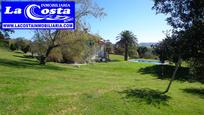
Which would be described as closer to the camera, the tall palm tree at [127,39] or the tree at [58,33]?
the tree at [58,33]

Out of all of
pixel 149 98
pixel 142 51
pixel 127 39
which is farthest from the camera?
pixel 142 51

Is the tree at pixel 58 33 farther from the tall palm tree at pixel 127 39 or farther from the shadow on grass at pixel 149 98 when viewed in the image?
the tall palm tree at pixel 127 39

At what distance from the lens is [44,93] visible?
17172 millimetres

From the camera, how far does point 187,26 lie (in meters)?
22.5

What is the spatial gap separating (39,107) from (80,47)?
24.0m

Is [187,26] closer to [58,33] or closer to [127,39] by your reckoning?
[58,33]

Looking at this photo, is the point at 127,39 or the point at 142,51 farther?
the point at 142,51

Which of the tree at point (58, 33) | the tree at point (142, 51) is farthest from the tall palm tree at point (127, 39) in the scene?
the tree at point (58, 33)

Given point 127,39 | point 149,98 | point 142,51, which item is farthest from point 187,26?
point 142,51

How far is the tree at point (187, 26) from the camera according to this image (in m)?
21.7

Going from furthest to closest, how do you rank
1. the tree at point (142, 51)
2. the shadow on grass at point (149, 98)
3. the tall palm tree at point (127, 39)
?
the tree at point (142, 51) < the tall palm tree at point (127, 39) < the shadow on grass at point (149, 98)

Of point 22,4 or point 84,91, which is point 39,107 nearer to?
point 84,91

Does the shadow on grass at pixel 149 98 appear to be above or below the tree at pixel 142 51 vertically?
below

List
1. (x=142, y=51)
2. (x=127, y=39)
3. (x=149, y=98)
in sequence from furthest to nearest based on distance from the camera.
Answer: (x=142, y=51) < (x=127, y=39) < (x=149, y=98)
